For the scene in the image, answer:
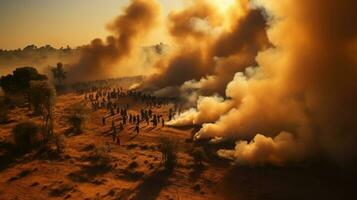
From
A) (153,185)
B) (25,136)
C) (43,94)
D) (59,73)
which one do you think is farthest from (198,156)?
(59,73)

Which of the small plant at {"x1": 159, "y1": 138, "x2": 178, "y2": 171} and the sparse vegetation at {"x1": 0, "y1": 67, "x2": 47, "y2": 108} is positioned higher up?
the sparse vegetation at {"x1": 0, "y1": 67, "x2": 47, "y2": 108}

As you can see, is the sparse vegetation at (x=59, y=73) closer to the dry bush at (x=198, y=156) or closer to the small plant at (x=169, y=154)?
the dry bush at (x=198, y=156)

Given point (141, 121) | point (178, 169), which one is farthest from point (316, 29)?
point (141, 121)

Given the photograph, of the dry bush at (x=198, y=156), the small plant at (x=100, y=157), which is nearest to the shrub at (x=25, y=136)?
the small plant at (x=100, y=157)

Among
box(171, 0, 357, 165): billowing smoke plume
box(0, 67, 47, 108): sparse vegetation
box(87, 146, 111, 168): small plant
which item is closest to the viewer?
box(171, 0, 357, 165): billowing smoke plume

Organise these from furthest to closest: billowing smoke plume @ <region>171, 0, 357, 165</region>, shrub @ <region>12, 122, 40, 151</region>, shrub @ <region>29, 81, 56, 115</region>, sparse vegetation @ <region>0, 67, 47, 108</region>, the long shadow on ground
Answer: sparse vegetation @ <region>0, 67, 47, 108</region>
shrub @ <region>29, 81, 56, 115</region>
shrub @ <region>12, 122, 40, 151</region>
billowing smoke plume @ <region>171, 0, 357, 165</region>
the long shadow on ground

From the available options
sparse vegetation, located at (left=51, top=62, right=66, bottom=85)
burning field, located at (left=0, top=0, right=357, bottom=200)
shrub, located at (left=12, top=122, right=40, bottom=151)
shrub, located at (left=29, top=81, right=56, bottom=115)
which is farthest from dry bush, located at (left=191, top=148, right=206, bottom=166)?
sparse vegetation, located at (left=51, top=62, right=66, bottom=85)

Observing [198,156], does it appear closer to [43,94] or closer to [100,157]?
[100,157]

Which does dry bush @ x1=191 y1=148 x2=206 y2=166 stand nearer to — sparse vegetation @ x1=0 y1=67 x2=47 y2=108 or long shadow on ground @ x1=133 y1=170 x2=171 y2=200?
long shadow on ground @ x1=133 y1=170 x2=171 y2=200
